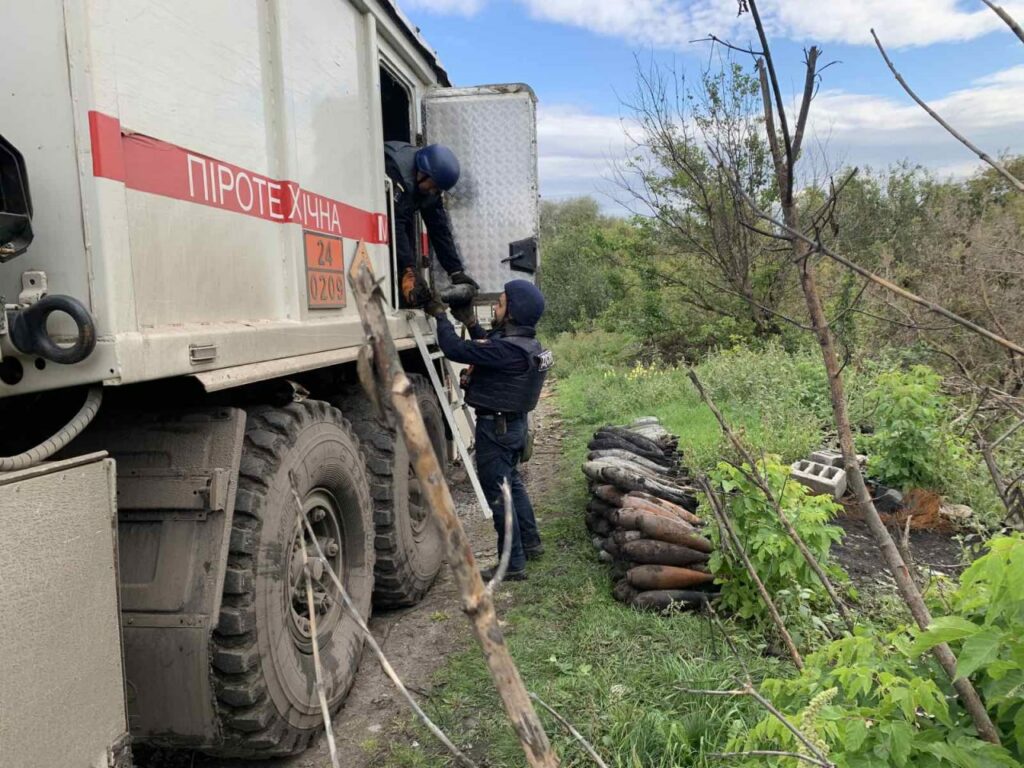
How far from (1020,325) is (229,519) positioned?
5225 millimetres

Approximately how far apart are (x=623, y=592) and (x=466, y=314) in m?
2.12

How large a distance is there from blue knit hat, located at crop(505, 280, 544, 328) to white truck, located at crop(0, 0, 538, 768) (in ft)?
3.39

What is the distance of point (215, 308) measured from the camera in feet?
8.00

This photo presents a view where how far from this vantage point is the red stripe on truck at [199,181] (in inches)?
75.8

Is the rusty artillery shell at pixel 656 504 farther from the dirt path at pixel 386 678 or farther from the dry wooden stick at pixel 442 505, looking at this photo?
the dry wooden stick at pixel 442 505

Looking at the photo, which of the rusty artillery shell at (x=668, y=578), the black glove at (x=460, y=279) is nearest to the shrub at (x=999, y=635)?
the rusty artillery shell at (x=668, y=578)

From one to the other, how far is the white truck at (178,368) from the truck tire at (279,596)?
0.01 metres

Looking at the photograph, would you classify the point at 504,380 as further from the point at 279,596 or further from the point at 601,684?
the point at 279,596

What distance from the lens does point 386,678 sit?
3512 millimetres

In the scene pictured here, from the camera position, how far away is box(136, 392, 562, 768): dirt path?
2854 millimetres

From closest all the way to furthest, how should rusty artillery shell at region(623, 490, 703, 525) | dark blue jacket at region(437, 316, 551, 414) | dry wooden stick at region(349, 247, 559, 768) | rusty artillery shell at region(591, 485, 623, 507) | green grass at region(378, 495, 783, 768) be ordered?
dry wooden stick at region(349, 247, 559, 768) → green grass at region(378, 495, 783, 768) → rusty artillery shell at region(623, 490, 703, 525) → dark blue jacket at region(437, 316, 551, 414) → rusty artillery shell at region(591, 485, 623, 507)

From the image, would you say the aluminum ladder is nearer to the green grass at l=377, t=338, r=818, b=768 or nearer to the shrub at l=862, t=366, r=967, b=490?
the green grass at l=377, t=338, r=818, b=768

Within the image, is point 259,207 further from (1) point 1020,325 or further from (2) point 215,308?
(1) point 1020,325

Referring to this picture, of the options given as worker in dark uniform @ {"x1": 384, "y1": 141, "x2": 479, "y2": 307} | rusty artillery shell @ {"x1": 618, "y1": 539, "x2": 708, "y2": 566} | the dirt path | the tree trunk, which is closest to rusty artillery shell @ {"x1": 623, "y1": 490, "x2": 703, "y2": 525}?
rusty artillery shell @ {"x1": 618, "y1": 539, "x2": 708, "y2": 566}
